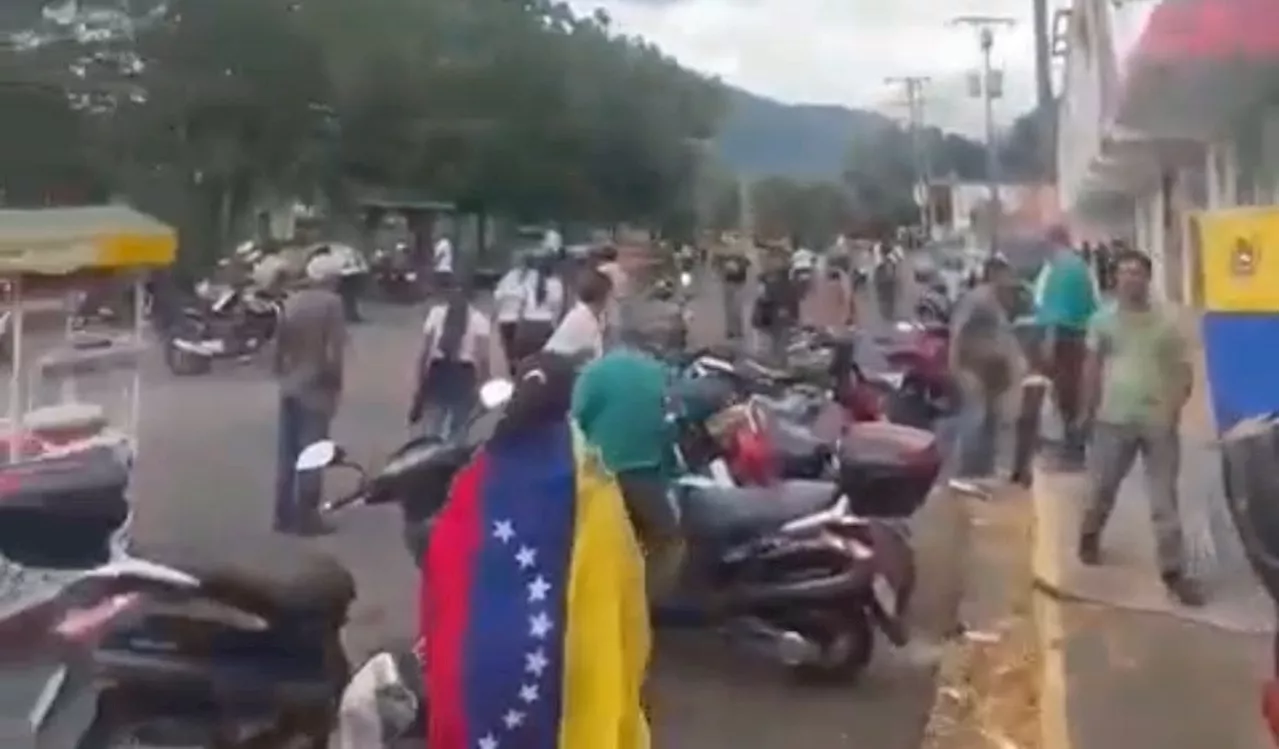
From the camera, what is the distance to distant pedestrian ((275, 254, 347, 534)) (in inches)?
406

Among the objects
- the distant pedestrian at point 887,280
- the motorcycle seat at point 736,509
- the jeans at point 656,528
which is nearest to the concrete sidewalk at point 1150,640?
the motorcycle seat at point 736,509

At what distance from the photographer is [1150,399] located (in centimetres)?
872

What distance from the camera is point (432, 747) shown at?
3830 mm

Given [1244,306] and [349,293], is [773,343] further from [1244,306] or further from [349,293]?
[1244,306]

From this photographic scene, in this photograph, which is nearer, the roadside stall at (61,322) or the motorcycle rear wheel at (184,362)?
the roadside stall at (61,322)

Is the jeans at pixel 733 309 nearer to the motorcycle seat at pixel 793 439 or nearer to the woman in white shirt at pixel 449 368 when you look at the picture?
the woman in white shirt at pixel 449 368

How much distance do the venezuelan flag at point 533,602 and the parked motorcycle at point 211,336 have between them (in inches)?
600

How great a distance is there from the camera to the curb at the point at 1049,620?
6.77 meters

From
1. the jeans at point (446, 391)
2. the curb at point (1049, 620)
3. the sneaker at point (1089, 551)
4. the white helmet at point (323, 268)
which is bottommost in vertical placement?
the curb at point (1049, 620)

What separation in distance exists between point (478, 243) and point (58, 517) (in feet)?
50.8

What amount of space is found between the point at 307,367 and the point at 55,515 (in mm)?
5098

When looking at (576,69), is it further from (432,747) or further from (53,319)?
(432,747)

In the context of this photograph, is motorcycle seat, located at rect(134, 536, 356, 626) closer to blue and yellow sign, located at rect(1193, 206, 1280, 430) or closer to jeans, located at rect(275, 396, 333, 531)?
blue and yellow sign, located at rect(1193, 206, 1280, 430)

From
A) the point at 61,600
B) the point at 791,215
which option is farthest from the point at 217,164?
the point at 791,215
